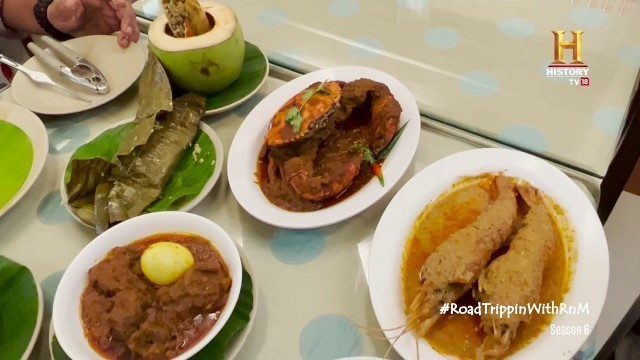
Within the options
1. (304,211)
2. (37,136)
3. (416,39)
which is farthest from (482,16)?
(37,136)

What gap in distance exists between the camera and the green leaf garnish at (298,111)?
1.03 metres

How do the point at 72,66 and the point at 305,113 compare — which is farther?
the point at 72,66

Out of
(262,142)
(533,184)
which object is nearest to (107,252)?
(262,142)

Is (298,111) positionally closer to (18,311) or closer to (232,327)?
(232,327)

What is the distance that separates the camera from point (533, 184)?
934mm

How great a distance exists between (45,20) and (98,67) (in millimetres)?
329

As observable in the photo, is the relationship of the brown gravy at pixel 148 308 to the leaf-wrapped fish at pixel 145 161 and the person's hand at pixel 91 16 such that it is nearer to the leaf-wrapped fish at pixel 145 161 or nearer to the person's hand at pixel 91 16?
the leaf-wrapped fish at pixel 145 161

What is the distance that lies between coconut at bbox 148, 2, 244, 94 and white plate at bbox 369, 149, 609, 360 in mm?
512

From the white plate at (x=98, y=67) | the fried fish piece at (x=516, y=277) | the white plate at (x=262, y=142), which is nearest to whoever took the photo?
the fried fish piece at (x=516, y=277)

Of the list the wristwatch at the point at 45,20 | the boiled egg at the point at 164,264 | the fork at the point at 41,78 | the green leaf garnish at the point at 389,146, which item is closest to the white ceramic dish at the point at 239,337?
the boiled egg at the point at 164,264

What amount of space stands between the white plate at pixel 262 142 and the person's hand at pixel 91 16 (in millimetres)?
496

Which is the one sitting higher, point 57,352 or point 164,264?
point 164,264

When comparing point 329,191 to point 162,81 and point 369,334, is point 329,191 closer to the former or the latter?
point 369,334

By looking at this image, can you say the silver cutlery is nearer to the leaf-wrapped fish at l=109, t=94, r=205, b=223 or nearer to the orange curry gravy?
the leaf-wrapped fish at l=109, t=94, r=205, b=223
